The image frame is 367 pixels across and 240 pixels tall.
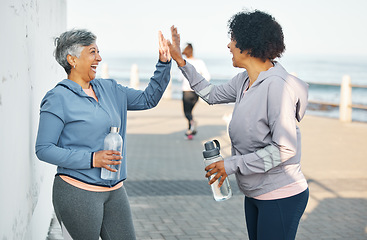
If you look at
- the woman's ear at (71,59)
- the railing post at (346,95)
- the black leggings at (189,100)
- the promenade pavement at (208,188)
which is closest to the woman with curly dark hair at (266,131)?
the woman's ear at (71,59)

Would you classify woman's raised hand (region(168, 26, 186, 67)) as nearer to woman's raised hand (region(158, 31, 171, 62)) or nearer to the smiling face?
woman's raised hand (region(158, 31, 171, 62))

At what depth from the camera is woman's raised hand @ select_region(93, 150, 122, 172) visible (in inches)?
117

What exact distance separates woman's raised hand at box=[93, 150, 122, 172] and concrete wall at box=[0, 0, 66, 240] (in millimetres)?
468

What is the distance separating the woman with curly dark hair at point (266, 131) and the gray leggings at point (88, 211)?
613 millimetres

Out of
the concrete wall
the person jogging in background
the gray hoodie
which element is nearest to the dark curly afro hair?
the gray hoodie

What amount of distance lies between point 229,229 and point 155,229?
79 cm

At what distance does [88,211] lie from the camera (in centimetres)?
308

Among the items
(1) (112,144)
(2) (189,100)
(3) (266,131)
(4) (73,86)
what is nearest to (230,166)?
(3) (266,131)

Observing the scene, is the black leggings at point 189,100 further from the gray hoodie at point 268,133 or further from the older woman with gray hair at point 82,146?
the gray hoodie at point 268,133

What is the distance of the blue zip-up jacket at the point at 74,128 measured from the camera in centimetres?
295

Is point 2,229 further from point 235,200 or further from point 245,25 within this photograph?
point 235,200

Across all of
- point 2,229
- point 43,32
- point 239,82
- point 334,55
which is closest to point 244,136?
point 239,82

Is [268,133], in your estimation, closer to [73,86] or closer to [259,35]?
[259,35]

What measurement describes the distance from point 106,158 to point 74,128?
25 centimetres
